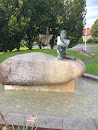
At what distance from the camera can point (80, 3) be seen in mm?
16500

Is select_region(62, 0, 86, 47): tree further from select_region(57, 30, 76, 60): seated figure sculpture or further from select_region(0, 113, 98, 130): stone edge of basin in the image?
select_region(0, 113, 98, 130): stone edge of basin

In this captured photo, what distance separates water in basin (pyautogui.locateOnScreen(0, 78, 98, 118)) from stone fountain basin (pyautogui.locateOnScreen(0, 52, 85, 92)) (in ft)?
1.30

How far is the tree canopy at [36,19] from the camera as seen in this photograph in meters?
14.4

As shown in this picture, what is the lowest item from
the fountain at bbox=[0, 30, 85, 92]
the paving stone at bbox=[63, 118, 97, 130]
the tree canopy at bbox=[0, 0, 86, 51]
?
the paving stone at bbox=[63, 118, 97, 130]

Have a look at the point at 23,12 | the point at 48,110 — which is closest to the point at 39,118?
the point at 48,110

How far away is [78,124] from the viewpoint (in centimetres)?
254

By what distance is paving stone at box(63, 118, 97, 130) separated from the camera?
2.45 m

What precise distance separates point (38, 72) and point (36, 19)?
12.9 m

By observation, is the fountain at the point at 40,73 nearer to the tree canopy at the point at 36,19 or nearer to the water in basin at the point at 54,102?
the water in basin at the point at 54,102

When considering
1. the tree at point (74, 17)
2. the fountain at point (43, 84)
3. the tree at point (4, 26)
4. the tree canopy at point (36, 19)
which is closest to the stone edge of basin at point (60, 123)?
the fountain at point (43, 84)

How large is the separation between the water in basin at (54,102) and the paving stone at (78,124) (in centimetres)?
68

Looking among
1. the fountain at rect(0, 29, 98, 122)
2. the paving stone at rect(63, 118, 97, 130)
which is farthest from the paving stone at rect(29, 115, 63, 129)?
the fountain at rect(0, 29, 98, 122)

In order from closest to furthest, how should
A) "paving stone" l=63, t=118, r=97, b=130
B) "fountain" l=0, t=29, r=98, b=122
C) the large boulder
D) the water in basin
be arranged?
Result: "paving stone" l=63, t=118, r=97, b=130, the water in basin, "fountain" l=0, t=29, r=98, b=122, the large boulder

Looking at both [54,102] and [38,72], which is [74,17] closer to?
[38,72]
